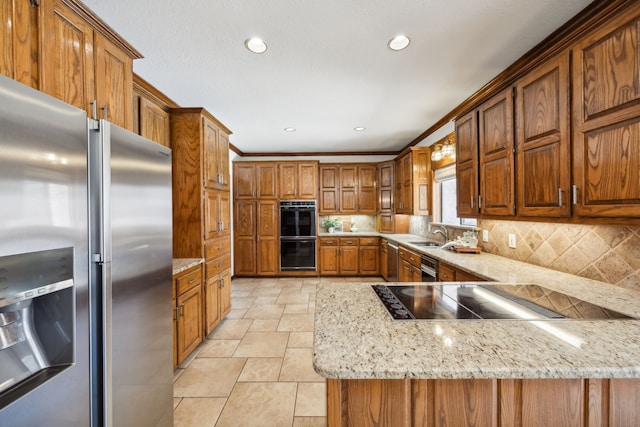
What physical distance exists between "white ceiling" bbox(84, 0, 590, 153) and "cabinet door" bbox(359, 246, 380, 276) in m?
2.72

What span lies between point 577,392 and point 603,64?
155 centimetres

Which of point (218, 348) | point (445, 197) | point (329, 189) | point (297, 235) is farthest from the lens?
point (329, 189)

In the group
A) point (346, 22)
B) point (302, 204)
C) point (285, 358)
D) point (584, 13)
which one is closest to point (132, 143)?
point (346, 22)

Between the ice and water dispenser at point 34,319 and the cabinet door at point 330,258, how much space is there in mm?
4416

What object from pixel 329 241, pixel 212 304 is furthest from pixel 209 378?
pixel 329 241

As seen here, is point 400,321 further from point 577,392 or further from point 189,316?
point 189,316

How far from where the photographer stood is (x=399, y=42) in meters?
1.92

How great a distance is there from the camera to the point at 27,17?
1.15 m

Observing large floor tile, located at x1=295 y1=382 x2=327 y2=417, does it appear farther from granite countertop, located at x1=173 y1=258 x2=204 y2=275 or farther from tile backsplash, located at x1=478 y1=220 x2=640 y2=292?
tile backsplash, located at x1=478 y1=220 x2=640 y2=292

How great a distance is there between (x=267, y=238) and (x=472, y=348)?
15.2ft

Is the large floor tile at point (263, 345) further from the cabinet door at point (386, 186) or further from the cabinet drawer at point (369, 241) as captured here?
the cabinet door at point (386, 186)

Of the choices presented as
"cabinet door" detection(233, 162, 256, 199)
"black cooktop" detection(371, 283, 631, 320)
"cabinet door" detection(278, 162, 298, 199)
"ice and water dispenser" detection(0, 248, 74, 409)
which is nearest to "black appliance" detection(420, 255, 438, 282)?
"black cooktop" detection(371, 283, 631, 320)

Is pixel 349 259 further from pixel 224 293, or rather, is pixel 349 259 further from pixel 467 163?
pixel 467 163

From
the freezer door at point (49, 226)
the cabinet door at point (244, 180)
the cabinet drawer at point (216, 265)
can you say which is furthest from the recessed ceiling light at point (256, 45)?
the cabinet door at point (244, 180)
